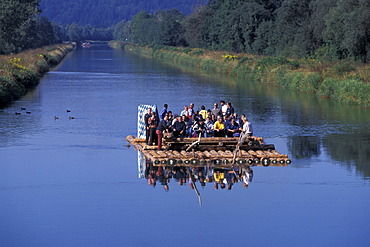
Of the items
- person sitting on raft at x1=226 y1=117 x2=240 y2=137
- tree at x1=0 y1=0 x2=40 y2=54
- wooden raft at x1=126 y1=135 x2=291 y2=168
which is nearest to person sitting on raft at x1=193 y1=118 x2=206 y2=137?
person sitting on raft at x1=226 y1=117 x2=240 y2=137

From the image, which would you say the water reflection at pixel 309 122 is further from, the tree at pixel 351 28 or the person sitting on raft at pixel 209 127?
the tree at pixel 351 28

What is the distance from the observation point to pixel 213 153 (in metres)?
26.0

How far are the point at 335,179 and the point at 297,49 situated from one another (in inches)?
1896

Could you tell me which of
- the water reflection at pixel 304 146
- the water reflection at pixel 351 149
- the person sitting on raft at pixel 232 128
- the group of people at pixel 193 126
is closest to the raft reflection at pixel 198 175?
the group of people at pixel 193 126

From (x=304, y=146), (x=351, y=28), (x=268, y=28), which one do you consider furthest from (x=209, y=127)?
(x=268, y=28)

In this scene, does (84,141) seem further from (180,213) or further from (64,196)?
(180,213)

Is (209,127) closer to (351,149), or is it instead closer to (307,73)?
(351,149)

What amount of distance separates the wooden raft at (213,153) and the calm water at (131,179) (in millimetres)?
547

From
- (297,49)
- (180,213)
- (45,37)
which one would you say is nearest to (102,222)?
(180,213)

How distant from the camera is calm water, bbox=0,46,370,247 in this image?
17234 millimetres

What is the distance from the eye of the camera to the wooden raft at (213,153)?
25188 millimetres

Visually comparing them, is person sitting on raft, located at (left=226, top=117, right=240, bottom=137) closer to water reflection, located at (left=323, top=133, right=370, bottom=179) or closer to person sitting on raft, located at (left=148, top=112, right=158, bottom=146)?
person sitting on raft, located at (left=148, top=112, right=158, bottom=146)

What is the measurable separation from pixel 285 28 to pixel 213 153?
171ft

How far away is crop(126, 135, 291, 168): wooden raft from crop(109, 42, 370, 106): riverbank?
18.5 metres
